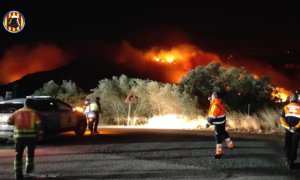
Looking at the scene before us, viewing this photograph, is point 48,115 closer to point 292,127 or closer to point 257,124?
point 292,127

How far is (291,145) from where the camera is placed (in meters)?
11.8

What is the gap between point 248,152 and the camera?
46.1 ft

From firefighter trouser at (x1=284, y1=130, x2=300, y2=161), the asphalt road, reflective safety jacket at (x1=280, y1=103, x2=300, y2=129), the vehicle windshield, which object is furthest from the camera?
the vehicle windshield

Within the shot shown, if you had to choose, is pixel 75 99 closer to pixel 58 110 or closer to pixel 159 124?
pixel 159 124

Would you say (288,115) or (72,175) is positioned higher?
(288,115)

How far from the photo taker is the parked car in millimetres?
16547

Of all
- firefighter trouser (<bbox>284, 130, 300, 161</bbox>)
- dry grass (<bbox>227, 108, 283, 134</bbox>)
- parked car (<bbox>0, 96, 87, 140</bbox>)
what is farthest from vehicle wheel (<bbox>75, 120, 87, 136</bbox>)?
firefighter trouser (<bbox>284, 130, 300, 161</bbox>)

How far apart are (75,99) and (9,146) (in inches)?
1030

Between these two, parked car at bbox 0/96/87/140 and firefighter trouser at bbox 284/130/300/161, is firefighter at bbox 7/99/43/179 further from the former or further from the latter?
firefighter trouser at bbox 284/130/300/161

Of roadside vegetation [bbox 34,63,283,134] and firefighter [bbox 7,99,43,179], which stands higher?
roadside vegetation [bbox 34,63,283,134]

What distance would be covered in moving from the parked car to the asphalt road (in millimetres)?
503

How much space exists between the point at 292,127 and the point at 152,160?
3560 millimetres

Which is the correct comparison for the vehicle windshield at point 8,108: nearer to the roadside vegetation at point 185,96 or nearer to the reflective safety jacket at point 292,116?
the reflective safety jacket at point 292,116

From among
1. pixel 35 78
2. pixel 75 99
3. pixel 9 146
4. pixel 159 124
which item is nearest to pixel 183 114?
pixel 159 124
